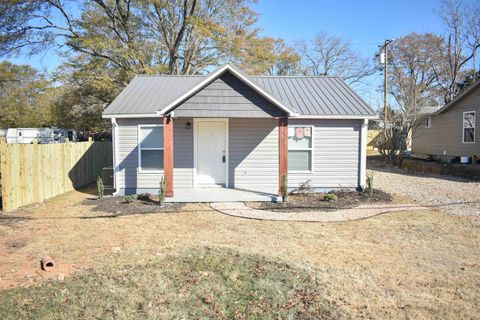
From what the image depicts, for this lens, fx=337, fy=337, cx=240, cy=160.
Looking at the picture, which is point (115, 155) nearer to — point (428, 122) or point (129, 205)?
point (129, 205)

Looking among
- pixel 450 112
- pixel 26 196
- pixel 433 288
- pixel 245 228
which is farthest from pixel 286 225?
pixel 450 112

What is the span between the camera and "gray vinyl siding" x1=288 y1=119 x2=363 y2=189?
10852mm

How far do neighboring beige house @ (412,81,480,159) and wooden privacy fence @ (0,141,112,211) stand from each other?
709 inches

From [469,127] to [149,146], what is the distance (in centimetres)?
1665

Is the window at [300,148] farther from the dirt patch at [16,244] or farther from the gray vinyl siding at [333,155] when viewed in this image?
the dirt patch at [16,244]

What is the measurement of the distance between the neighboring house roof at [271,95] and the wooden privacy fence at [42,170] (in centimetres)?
228

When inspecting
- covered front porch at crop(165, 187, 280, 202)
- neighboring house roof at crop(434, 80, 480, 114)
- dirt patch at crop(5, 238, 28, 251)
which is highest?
neighboring house roof at crop(434, 80, 480, 114)

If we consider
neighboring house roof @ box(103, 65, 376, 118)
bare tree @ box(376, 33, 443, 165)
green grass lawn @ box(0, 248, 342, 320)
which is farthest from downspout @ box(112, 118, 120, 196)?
bare tree @ box(376, 33, 443, 165)

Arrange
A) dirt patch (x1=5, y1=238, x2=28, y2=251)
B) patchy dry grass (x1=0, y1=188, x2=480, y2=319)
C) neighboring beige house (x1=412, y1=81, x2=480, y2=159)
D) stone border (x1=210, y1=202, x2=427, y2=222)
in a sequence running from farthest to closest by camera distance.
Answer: neighboring beige house (x1=412, y1=81, x2=480, y2=159) → stone border (x1=210, y1=202, x2=427, y2=222) → dirt patch (x1=5, y1=238, x2=28, y2=251) → patchy dry grass (x1=0, y1=188, x2=480, y2=319)

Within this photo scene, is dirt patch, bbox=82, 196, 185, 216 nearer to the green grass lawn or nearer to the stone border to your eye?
the stone border

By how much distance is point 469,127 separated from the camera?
17.8 metres

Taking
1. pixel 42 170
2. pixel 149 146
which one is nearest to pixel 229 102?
pixel 149 146

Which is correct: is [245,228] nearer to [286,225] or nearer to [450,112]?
[286,225]

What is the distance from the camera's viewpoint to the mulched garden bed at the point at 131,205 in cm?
865
